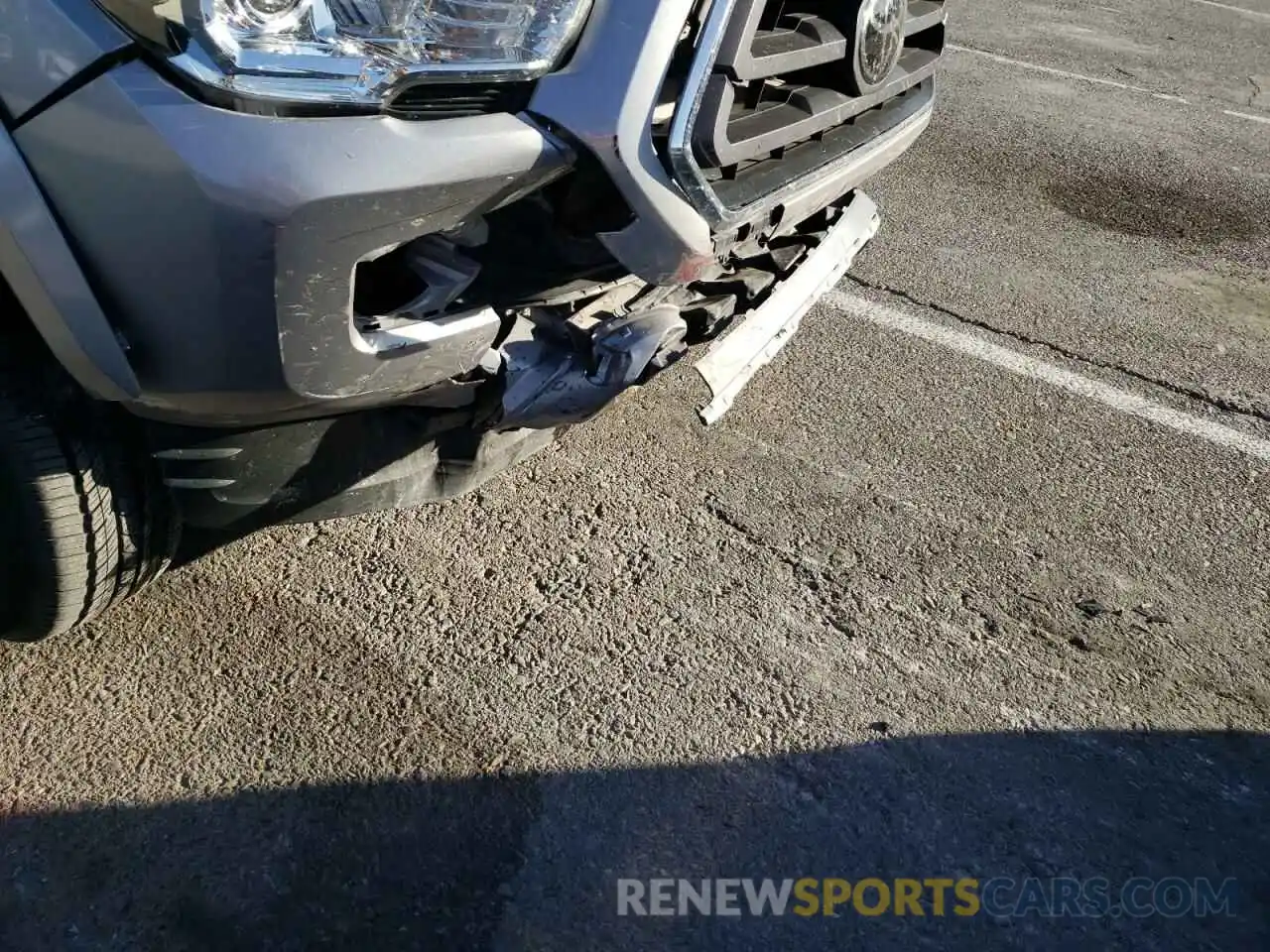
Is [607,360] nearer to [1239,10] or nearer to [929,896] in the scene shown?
[929,896]

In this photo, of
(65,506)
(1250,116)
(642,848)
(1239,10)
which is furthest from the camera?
(1239,10)

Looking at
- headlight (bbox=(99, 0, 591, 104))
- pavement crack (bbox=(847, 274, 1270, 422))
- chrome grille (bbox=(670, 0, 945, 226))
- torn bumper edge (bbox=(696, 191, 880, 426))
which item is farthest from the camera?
pavement crack (bbox=(847, 274, 1270, 422))

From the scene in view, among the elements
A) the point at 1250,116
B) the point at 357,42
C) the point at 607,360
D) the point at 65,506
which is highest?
the point at 357,42

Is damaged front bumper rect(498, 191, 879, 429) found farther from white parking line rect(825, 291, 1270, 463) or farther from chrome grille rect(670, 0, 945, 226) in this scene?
white parking line rect(825, 291, 1270, 463)

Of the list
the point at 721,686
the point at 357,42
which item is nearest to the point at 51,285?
the point at 357,42

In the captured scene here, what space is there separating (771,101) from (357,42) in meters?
0.88

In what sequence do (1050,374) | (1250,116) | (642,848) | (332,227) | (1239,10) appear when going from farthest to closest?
(1239,10) < (1250,116) < (1050,374) < (642,848) < (332,227)

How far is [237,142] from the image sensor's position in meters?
1.77

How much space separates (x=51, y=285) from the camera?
1873 millimetres

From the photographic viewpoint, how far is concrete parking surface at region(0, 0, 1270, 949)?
87.4 inches

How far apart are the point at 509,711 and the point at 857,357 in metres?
1.90

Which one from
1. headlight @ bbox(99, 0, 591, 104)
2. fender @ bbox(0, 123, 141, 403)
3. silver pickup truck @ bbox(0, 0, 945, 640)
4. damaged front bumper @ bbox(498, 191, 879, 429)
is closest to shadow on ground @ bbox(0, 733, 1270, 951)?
silver pickup truck @ bbox(0, 0, 945, 640)

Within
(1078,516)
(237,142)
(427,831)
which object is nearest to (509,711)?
(427,831)

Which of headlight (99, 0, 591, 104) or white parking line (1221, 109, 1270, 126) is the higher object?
headlight (99, 0, 591, 104)
